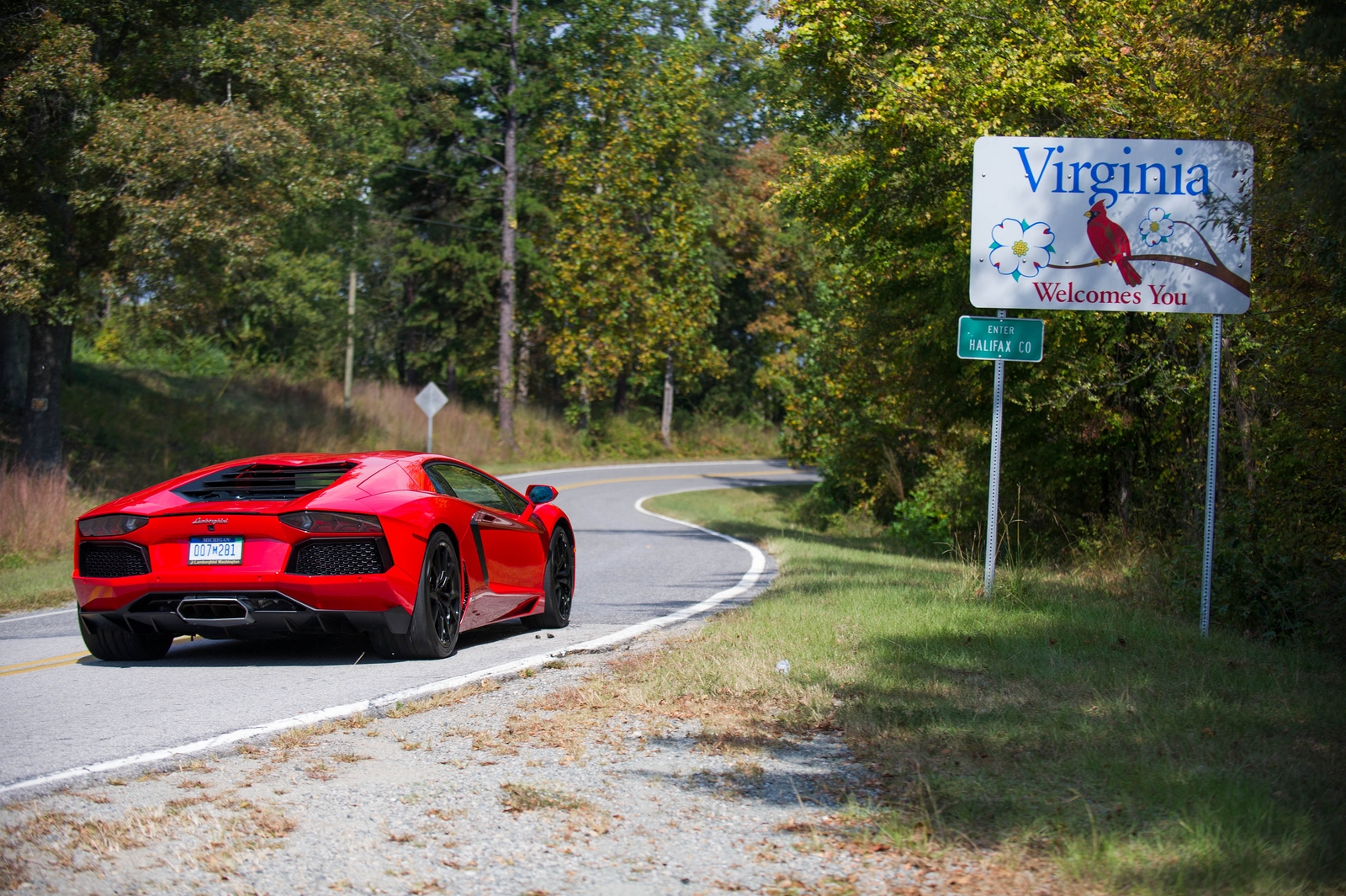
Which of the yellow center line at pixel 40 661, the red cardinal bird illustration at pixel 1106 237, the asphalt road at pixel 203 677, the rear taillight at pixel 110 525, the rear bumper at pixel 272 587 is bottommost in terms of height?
the yellow center line at pixel 40 661

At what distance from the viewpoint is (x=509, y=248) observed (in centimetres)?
4425

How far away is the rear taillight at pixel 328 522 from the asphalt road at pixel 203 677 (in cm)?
89

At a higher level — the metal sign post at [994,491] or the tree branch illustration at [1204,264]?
the tree branch illustration at [1204,264]

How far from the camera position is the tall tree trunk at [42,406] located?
64.4 feet

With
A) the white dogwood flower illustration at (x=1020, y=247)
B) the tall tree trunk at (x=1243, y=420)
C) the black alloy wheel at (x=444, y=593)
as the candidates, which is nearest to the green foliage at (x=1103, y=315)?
the tall tree trunk at (x=1243, y=420)

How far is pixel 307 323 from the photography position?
47.1m

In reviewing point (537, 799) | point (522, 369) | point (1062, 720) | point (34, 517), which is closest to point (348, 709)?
point (537, 799)

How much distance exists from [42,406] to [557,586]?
44.8 ft

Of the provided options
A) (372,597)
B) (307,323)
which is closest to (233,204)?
A: (372,597)

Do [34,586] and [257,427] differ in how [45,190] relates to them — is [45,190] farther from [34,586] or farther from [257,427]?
[257,427]

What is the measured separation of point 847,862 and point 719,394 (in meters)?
58.0

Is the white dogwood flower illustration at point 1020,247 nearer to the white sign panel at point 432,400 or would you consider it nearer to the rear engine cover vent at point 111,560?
the rear engine cover vent at point 111,560

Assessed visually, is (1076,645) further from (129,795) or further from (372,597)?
(129,795)

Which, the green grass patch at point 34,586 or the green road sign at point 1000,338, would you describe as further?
the green grass patch at point 34,586
